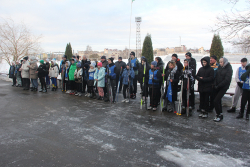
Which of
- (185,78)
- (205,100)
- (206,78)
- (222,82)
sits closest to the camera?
Result: (222,82)

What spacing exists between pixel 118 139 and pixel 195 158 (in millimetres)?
1786

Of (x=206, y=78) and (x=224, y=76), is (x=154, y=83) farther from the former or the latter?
(x=224, y=76)

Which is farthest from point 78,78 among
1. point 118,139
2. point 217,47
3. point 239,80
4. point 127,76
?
point 217,47

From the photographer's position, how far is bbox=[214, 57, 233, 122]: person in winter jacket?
18.9ft

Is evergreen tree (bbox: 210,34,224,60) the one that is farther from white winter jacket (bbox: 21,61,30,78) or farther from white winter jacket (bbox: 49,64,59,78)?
white winter jacket (bbox: 21,61,30,78)

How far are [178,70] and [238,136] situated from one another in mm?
3077

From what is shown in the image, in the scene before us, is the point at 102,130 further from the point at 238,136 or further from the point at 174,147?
the point at 238,136

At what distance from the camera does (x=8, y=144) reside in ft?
13.2

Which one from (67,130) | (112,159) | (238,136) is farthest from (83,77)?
(238,136)

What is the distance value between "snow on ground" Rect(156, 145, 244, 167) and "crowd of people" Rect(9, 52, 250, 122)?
8.36 ft

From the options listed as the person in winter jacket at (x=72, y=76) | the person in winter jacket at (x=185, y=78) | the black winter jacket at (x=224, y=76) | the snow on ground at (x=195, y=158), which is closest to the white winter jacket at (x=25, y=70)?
the person in winter jacket at (x=72, y=76)

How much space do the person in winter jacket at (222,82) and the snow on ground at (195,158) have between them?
2.55 meters

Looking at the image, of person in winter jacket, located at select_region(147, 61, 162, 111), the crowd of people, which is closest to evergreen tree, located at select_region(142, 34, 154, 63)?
the crowd of people

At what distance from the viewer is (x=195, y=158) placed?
137 inches
